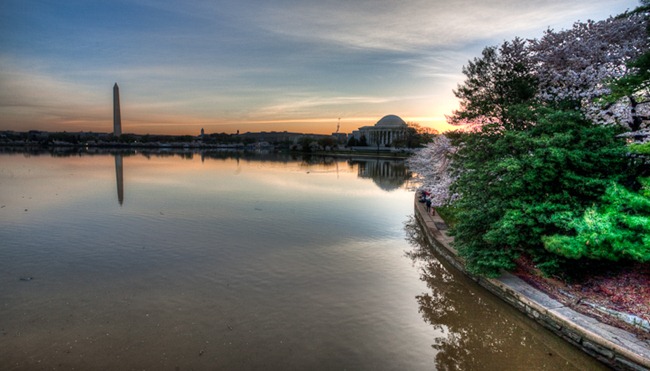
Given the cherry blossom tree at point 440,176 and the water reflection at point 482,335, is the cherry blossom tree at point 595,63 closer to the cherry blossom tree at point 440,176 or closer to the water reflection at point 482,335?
the cherry blossom tree at point 440,176

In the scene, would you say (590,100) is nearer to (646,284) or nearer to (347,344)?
(646,284)

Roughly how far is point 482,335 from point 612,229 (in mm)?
4475

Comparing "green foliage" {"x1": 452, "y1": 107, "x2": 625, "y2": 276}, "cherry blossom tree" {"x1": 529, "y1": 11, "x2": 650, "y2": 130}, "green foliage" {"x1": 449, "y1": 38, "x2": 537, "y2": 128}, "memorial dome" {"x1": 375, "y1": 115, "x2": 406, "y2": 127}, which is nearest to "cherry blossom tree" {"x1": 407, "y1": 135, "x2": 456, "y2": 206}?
"green foliage" {"x1": 449, "y1": 38, "x2": 537, "y2": 128}

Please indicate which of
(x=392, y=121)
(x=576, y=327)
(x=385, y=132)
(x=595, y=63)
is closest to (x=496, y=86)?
(x=595, y=63)

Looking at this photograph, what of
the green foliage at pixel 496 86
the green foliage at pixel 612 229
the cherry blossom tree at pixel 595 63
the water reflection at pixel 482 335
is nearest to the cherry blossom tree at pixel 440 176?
the green foliage at pixel 496 86

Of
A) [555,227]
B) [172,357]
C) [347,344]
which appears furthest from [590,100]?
[172,357]

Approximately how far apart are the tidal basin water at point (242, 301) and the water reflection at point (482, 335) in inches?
1.9

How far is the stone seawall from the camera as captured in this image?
29.2 feet

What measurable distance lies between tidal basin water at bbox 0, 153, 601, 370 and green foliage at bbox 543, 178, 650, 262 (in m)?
2.57

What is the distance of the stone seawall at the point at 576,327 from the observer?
29.2 feet

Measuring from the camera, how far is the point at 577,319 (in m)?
10.4

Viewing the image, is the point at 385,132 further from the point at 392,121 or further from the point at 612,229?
the point at 612,229

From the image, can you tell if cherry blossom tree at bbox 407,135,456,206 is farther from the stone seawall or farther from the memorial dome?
the memorial dome

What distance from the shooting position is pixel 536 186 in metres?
12.8
